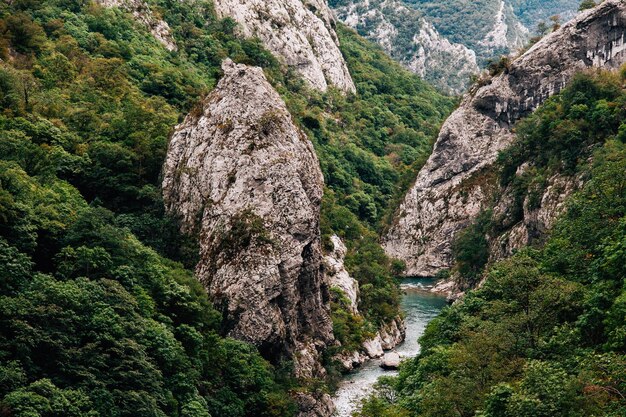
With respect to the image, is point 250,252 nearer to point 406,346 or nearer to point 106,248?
point 106,248

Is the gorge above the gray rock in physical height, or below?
above

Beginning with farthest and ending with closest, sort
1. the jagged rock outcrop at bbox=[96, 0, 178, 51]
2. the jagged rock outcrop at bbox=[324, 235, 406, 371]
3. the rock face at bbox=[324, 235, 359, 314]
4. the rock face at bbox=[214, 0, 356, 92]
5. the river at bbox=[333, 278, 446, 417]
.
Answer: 1. the rock face at bbox=[214, 0, 356, 92]
2. the jagged rock outcrop at bbox=[96, 0, 178, 51]
3. the rock face at bbox=[324, 235, 359, 314]
4. the jagged rock outcrop at bbox=[324, 235, 406, 371]
5. the river at bbox=[333, 278, 446, 417]

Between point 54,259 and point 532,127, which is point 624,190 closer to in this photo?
point 54,259

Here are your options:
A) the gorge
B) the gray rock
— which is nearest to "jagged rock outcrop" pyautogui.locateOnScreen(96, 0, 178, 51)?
the gorge

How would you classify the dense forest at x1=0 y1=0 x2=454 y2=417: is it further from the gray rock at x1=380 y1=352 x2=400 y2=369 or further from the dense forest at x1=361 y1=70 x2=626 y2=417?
the dense forest at x1=361 y1=70 x2=626 y2=417

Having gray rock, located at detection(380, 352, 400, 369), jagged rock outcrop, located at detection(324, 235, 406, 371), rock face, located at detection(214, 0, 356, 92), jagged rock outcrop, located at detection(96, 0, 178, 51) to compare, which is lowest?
gray rock, located at detection(380, 352, 400, 369)

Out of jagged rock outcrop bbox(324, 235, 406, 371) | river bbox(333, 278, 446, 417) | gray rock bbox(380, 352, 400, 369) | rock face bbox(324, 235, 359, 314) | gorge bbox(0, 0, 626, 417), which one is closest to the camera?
gorge bbox(0, 0, 626, 417)
